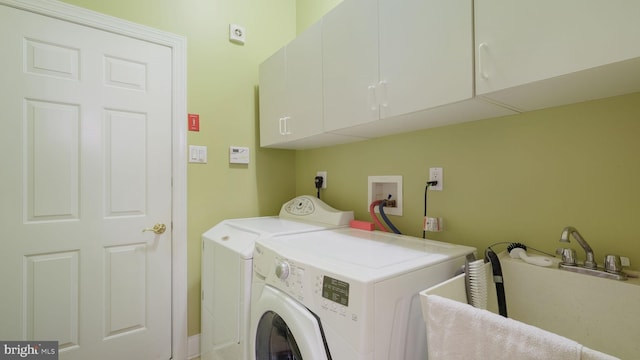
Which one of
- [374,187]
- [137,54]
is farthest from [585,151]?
[137,54]

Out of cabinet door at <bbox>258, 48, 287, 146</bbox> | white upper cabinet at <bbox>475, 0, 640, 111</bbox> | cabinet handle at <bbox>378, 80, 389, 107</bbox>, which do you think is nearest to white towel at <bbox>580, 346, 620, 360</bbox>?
white upper cabinet at <bbox>475, 0, 640, 111</bbox>

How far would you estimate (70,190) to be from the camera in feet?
5.09

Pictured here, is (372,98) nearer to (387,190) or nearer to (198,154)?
(387,190)

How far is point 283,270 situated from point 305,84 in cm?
109

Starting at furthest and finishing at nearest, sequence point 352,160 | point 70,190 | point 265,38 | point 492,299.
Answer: point 265,38, point 352,160, point 70,190, point 492,299

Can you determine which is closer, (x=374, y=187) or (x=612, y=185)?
(x=612, y=185)

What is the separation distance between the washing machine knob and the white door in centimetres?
118

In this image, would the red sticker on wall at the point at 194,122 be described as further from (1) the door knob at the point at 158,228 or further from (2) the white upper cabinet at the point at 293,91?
(1) the door knob at the point at 158,228

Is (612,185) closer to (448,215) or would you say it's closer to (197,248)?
(448,215)

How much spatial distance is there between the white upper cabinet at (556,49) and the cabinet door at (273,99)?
48.0 inches

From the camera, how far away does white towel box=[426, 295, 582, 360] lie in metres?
0.55

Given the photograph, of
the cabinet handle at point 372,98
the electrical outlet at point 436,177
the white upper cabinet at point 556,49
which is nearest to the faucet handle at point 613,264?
the white upper cabinet at point 556,49

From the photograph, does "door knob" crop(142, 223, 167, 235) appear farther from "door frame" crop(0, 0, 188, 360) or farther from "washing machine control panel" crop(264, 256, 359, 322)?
"washing machine control panel" crop(264, 256, 359, 322)

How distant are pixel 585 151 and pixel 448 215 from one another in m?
0.57
